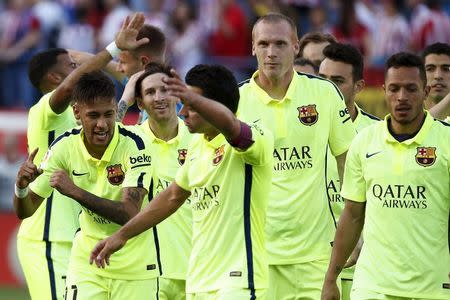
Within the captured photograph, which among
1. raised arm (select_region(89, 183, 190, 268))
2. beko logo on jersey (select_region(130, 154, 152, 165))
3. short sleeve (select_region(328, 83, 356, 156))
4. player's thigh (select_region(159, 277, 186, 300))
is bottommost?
player's thigh (select_region(159, 277, 186, 300))

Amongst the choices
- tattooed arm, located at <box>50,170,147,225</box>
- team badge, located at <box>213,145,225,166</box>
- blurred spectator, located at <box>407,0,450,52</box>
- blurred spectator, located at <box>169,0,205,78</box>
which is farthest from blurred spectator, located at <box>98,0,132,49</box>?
team badge, located at <box>213,145,225,166</box>

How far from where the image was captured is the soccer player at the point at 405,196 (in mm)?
9266

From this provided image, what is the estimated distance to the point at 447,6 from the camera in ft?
76.8

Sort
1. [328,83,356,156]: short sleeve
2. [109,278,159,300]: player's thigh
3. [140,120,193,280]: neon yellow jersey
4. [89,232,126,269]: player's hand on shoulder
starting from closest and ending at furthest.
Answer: [89,232,126,269]: player's hand on shoulder → [109,278,159,300]: player's thigh → [328,83,356,156]: short sleeve → [140,120,193,280]: neon yellow jersey

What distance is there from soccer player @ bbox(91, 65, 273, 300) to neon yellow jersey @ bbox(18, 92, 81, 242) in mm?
3087

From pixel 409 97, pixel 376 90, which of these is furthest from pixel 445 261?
pixel 376 90

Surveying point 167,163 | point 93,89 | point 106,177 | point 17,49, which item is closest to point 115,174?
point 106,177

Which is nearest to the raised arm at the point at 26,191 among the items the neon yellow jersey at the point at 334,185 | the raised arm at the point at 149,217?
the raised arm at the point at 149,217

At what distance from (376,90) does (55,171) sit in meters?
11.4

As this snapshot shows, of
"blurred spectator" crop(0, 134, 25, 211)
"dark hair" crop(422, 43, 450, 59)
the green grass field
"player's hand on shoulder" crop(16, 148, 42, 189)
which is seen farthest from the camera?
"blurred spectator" crop(0, 134, 25, 211)

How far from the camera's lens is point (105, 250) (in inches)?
362

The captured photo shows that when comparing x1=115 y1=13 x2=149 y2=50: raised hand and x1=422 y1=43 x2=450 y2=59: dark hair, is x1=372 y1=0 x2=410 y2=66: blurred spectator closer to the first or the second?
x1=422 y1=43 x2=450 y2=59: dark hair

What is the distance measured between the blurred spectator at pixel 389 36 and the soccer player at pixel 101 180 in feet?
37.3

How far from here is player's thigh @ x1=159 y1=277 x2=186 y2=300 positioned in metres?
11.6
